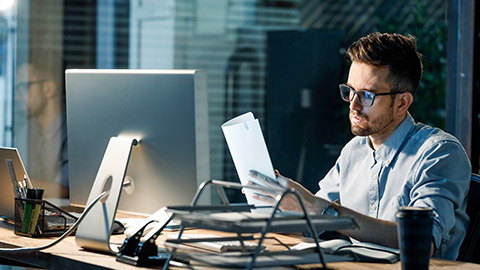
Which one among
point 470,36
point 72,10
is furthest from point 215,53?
point 470,36

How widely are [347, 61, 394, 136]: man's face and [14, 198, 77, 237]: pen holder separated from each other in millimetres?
900

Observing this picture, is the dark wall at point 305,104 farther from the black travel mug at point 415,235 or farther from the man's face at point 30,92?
the black travel mug at point 415,235

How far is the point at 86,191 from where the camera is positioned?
212 centimetres

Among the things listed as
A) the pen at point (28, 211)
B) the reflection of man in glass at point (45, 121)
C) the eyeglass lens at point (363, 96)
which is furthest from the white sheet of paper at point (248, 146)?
the reflection of man in glass at point (45, 121)

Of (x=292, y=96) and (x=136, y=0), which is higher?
(x=136, y=0)

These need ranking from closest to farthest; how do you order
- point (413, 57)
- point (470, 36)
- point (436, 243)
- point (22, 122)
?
1. point (436, 243)
2. point (413, 57)
3. point (470, 36)
4. point (22, 122)

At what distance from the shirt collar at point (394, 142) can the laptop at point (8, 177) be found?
3.55 ft

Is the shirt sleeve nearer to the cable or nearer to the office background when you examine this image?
the cable

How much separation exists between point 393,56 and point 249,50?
2.56 metres

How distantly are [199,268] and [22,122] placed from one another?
9.80 ft

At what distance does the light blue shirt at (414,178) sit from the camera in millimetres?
1998

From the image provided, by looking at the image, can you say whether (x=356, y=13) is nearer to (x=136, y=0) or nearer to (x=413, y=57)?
(x=136, y=0)

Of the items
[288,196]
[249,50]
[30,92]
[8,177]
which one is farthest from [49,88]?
[288,196]

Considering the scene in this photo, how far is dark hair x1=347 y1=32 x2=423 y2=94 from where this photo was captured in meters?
2.21
